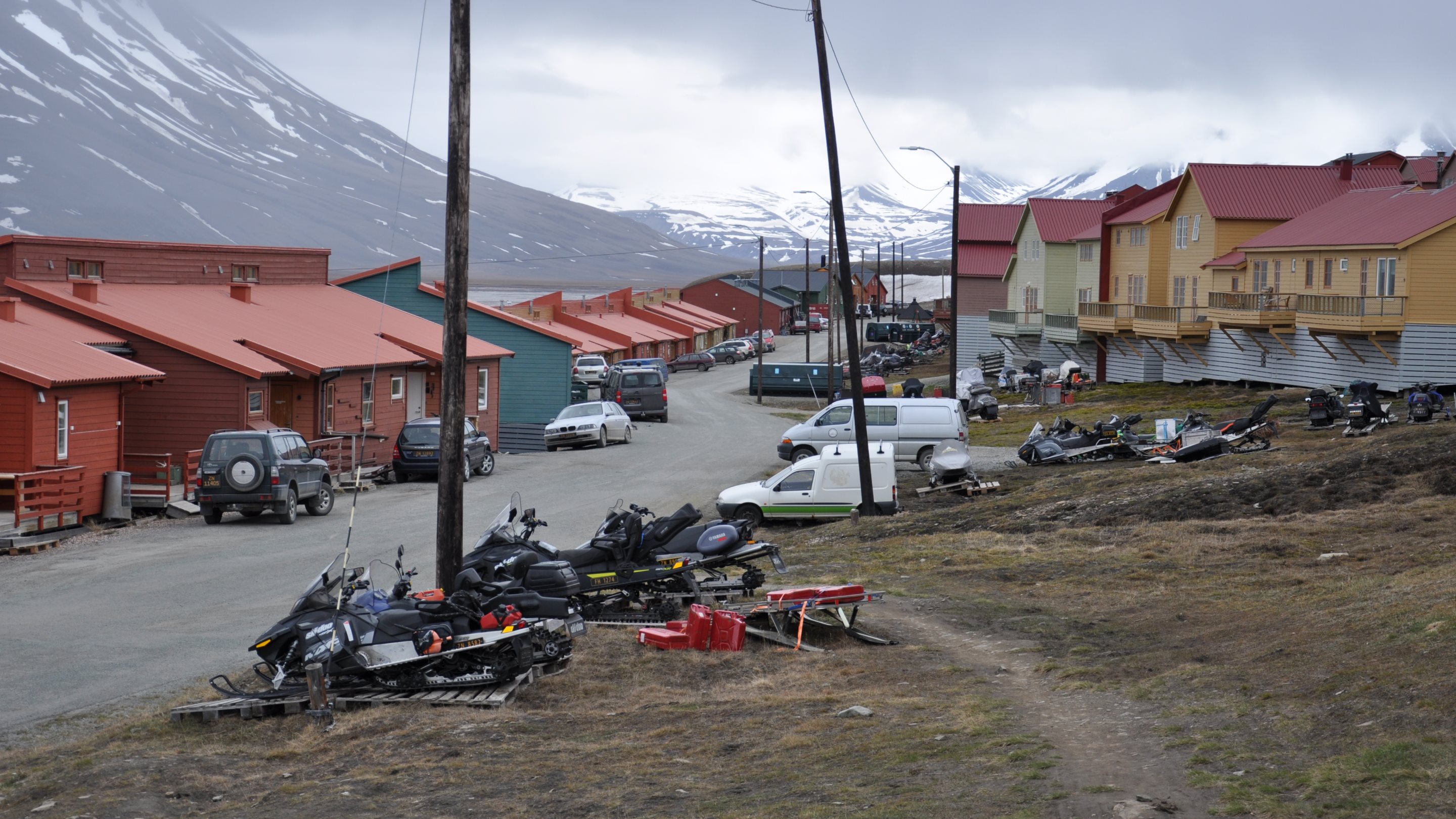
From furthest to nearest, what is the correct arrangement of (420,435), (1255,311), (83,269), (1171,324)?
(1171,324)
(1255,311)
(83,269)
(420,435)

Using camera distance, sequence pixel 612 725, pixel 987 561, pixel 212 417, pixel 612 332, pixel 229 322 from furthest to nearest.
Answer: pixel 612 332
pixel 229 322
pixel 212 417
pixel 987 561
pixel 612 725

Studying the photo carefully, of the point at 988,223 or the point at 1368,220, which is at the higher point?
the point at 988,223

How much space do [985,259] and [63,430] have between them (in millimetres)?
70274

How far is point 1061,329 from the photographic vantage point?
66.6 meters

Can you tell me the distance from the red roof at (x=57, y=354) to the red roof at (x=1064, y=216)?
5365 cm

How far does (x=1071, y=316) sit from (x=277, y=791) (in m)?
59.2

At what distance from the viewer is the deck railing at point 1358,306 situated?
4309cm

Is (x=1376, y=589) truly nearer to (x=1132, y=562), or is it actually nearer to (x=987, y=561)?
(x=1132, y=562)

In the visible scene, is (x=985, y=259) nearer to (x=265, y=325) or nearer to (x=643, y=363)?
(x=643, y=363)

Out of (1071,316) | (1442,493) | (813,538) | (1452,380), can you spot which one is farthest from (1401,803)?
(1071,316)

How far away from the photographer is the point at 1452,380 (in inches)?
1687

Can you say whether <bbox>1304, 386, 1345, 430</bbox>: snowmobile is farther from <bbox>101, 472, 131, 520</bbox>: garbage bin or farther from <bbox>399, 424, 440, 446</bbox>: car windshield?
<bbox>101, 472, 131, 520</bbox>: garbage bin

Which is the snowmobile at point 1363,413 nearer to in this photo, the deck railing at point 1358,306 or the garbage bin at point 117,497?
the deck railing at point 1358,306

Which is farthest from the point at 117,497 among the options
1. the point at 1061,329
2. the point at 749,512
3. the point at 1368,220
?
the point at 1061,329
